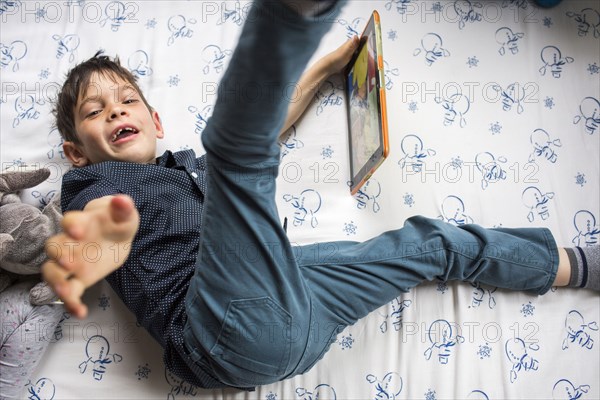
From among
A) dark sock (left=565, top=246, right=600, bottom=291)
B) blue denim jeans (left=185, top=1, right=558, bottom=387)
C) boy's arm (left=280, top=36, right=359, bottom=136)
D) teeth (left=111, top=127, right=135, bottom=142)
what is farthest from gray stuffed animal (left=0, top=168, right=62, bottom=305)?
dark sock (left=565, top=246, right=600, bottom=291)

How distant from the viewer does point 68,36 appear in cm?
114

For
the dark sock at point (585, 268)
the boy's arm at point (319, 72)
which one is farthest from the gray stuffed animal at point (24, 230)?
the dark sock at point (585, 268)

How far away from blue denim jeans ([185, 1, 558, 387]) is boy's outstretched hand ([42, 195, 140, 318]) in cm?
12

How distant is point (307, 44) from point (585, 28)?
2.67 ft

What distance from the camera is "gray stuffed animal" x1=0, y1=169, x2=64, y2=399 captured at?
0.88 metres

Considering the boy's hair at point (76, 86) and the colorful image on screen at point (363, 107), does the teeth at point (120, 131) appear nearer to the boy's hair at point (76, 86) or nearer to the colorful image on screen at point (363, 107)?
the boy's hair at point (76, 86)

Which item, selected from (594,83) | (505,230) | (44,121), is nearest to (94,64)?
(44,121)

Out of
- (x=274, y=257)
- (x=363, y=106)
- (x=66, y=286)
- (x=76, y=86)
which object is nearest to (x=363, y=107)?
(x=363, y=106)

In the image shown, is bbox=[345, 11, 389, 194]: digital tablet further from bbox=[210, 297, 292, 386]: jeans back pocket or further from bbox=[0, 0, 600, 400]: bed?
bbox=[210, 297, 292, 386]: jeans back pocket

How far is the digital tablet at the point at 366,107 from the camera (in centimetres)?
88

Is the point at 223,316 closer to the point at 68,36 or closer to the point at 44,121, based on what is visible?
the point at 44,121

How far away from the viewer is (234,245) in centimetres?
71

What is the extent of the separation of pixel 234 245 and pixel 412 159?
17.3 inches

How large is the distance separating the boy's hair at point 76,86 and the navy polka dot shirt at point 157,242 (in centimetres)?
15
